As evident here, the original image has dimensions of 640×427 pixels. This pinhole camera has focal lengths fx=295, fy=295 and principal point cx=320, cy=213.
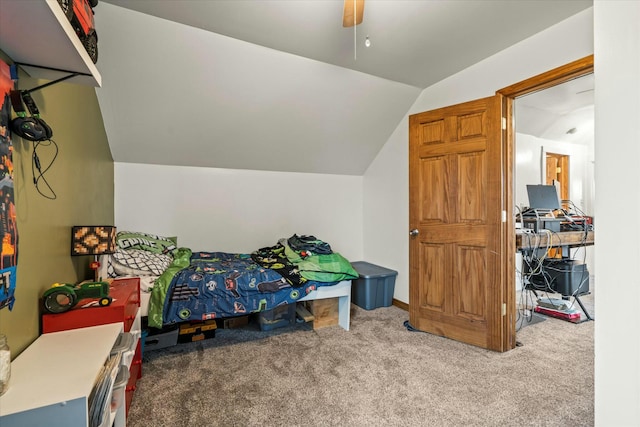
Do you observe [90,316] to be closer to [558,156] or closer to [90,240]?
[90,240]

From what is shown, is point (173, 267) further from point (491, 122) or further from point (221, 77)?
point (491, 122)

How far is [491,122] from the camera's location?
2.37 metres

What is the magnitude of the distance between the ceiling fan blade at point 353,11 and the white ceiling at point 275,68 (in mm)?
296

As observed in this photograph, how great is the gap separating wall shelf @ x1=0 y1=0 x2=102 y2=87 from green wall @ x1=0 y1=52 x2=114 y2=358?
8 centimetres

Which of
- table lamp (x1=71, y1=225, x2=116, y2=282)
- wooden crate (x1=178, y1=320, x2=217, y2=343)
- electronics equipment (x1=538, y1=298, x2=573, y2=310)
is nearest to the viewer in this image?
table lamp (x1=71, y1=225, x2=116, y2=282)

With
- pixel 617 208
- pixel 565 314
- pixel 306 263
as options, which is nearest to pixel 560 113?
pixel 565 314

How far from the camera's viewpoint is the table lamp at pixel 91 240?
172cm

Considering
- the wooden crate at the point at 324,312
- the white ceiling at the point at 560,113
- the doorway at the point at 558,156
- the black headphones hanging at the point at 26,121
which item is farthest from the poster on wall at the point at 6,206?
the white ceiling at the point at 560,113

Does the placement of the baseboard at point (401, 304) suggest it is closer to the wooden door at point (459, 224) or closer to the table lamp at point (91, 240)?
the wooden door at point (459, 224)

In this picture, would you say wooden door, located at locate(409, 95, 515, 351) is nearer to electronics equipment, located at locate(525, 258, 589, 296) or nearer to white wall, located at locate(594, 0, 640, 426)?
electronics equipment, located at locate(525, 258, 589, 296)

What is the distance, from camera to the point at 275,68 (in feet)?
8.62

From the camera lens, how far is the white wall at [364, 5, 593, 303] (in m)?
2.05

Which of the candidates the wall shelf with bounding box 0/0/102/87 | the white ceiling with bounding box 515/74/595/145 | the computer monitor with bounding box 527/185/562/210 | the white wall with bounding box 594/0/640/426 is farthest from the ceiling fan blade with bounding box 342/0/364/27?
the white ceiling with bounding box 515/74/595/145

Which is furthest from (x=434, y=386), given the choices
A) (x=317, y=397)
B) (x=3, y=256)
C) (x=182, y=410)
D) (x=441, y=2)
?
(x=441, y=2)
